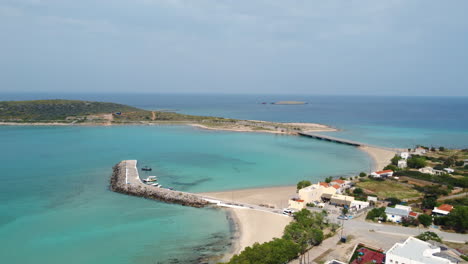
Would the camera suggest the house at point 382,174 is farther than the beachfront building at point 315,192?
Yes

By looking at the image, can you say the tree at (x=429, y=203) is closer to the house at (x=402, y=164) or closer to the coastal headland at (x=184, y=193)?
the coastal headland at (x=184, y=193)

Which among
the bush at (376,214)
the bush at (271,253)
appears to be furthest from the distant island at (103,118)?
the bush at (271,253)

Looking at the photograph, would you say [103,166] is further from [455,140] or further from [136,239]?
[455,140]

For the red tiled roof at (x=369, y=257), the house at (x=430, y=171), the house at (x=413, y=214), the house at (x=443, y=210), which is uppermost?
the house at (x=430, y=171)

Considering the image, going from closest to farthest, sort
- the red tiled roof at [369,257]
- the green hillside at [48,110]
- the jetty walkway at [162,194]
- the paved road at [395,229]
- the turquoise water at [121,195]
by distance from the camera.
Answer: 1. the red tiled roof at [369,257]
2. the turquoise water at [121,195]
3. the paved road at [395,229]
4. the jetty walkway at [162,194]
5. the green hillside at [48,110]

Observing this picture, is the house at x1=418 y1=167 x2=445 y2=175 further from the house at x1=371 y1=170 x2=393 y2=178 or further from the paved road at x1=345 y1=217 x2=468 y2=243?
the paved road at x1=345 y1=217 x2=468 y2=243
